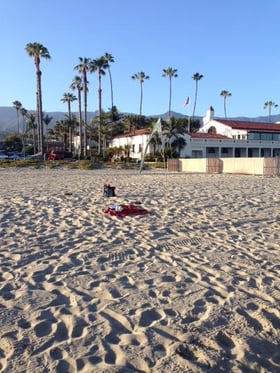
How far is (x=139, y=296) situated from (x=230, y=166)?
2721 centimetres

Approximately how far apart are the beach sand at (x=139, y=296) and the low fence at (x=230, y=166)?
19215mm

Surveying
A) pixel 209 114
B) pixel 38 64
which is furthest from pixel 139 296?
pixel 209 114

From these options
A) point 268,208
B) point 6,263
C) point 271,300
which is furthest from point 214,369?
point 268,208

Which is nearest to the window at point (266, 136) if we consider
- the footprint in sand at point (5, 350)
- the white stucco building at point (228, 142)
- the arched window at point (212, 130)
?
the white stucco building at point (228, 142)

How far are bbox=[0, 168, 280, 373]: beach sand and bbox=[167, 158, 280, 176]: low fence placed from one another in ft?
63.0

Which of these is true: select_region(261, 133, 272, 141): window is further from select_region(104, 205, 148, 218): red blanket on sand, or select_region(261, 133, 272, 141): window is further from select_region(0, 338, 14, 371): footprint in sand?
select_region(0, 338, 14, 371): footprint in sand

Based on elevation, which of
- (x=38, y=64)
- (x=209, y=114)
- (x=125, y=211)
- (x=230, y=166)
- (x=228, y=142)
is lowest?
(x=125, y=211)

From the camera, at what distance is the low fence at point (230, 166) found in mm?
26672

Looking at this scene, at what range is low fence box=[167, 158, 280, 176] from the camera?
26.7 m

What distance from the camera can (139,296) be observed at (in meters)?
4.31

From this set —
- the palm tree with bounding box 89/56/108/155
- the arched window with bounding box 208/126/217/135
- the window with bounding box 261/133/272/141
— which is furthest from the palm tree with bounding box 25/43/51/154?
the window with bounding box 261/133/272/141

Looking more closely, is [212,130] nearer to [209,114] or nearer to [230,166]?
[209,114]

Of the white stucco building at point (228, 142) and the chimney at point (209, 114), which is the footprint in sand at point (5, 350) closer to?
the white stucco building at point (228, 142)

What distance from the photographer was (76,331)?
349cm
